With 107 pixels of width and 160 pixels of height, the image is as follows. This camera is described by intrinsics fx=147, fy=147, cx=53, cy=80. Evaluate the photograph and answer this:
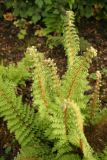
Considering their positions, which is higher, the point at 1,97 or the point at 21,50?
the point at 21,50

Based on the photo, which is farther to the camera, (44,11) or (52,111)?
(44,11)

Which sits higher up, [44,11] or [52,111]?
[44,11]

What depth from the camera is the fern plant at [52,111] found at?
1.73 m

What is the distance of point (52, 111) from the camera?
1734mm

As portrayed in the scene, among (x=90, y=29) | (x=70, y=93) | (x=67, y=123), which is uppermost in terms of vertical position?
(x=90, y=29)

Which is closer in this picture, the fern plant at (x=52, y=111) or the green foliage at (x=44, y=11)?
the fern plant at (x=52, y=111)

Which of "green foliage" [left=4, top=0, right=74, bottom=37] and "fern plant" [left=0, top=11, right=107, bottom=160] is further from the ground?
"green foliage" [left=4, top=0, right=74, bottom=37]

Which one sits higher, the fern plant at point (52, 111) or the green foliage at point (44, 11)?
the green foliage at point (44, 11)

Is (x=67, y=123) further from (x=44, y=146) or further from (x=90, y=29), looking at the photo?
(x=90, y=29)

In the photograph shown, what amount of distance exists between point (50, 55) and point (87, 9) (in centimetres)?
148

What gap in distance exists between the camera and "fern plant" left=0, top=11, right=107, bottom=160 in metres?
1.73

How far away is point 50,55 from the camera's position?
3.83 metres

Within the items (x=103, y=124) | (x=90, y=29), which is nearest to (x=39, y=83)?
(x=103, y=124)

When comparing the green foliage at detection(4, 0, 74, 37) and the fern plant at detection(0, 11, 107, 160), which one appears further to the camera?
the green foliage at detection(4, 0, 74, 37)
